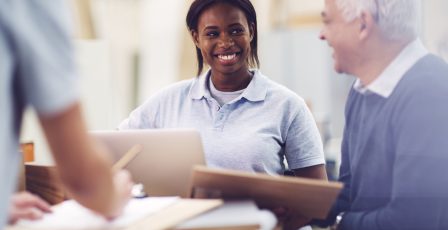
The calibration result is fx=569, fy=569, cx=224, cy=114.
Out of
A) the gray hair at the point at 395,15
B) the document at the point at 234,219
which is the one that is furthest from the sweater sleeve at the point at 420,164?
the document at the point at 234,219

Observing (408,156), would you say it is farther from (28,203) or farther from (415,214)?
(28,203)

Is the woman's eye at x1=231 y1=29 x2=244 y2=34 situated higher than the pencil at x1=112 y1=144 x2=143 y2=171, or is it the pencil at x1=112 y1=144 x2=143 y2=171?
the woman's eye at x1=231 y1=29 x2=244 y2=34

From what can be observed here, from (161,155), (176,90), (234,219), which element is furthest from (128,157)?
(176,90)

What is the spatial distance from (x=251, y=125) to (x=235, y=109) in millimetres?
67

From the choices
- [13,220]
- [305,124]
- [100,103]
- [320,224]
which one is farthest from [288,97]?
[100,103]

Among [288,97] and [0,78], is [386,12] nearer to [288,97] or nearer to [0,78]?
[288,97]

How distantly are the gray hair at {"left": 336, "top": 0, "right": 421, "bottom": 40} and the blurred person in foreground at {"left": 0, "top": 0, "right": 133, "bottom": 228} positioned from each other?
0.63m

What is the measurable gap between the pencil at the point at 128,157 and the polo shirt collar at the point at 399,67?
498mm

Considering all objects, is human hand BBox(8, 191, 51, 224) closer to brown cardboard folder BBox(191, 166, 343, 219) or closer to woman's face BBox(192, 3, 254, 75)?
brown cardboard folder BBox(191, 166, 343, 219)

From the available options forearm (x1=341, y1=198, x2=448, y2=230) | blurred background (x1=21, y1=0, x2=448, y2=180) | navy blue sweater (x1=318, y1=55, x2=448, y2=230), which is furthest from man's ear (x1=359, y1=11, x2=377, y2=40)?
blurred background (x1=21, y1=0, x2=448, y2=180)

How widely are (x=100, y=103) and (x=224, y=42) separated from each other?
4.69ft

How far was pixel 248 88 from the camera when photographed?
4.96ft

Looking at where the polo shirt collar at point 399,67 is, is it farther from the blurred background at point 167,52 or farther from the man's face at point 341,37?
the blurred background at point 167,52

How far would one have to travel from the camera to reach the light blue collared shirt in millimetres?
1442
